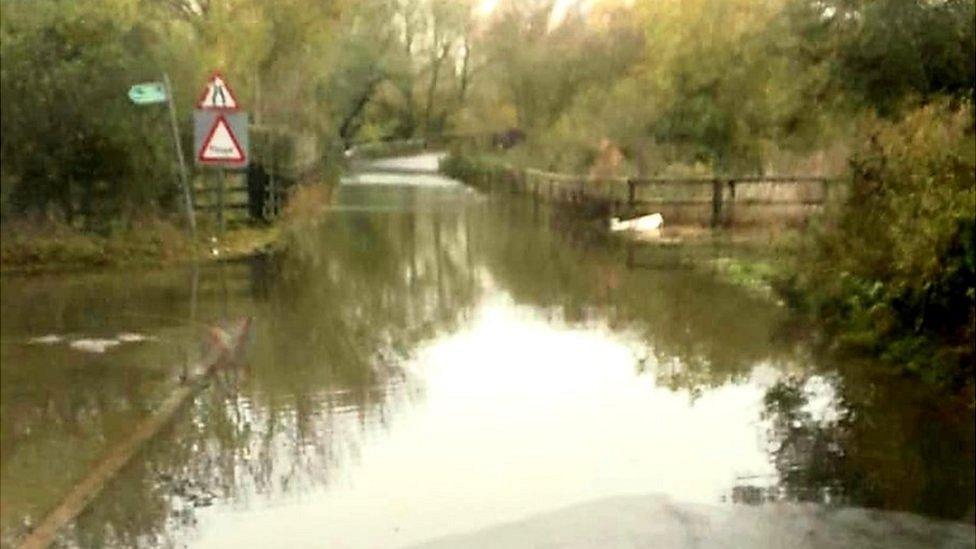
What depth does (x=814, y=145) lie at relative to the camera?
14336 mm

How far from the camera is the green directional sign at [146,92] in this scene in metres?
9.21

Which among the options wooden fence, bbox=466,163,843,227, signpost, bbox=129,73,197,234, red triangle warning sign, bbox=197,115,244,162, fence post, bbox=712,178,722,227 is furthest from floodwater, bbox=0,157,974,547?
fence post, bbox=712,178,722,227

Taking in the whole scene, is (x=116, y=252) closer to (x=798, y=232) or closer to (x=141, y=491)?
(x=141, y=491)

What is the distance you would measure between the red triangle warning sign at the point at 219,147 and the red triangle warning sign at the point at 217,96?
1.34 feet

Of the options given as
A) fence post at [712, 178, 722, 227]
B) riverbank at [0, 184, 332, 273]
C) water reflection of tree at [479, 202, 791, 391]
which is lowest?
water reflection of tree at [479, 202, 791, 391]

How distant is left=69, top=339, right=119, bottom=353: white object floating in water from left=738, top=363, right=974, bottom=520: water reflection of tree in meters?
4.48

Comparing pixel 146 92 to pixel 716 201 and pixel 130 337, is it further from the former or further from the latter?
pixel 716 201

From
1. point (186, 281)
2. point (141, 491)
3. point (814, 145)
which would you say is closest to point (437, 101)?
point (186, 281)

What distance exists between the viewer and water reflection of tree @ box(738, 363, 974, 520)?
21.4 ft

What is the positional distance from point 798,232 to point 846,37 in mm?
3718

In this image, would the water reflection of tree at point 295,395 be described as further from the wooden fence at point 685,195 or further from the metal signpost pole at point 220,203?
the wooden fence at point 685,195

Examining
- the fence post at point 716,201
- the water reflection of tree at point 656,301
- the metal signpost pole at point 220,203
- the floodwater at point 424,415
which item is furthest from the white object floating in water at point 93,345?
the fence post at point 716,201

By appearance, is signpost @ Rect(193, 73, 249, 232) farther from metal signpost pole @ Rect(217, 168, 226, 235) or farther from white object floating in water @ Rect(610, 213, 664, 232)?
white object floating in water @ Rect(610, 213, 664, 232)

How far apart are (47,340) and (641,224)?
48.1 ft
